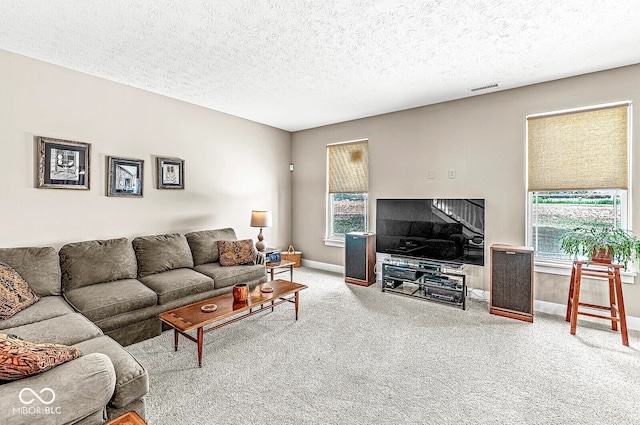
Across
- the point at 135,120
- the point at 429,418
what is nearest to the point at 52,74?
the point at 135,120

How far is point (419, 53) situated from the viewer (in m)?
2.78

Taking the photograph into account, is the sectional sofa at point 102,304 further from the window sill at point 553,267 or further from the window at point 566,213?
the window at point 566,213

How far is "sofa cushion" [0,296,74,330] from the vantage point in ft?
6.83

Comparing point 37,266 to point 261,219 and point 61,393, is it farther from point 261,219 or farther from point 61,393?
point 261,219

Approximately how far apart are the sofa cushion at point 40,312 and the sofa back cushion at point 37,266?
0.12 meters

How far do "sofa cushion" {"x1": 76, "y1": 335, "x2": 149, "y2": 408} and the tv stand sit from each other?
3.24 m

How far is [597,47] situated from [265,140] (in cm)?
443

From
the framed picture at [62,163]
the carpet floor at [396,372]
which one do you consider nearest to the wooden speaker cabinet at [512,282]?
the carpet floor at [396,372]

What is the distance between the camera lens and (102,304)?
8.20ft

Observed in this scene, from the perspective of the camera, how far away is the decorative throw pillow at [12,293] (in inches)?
84.7

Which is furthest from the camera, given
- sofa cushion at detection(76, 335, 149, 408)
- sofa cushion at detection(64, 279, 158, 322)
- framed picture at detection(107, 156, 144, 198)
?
framed picture at detection(107, 156, 144, 198)

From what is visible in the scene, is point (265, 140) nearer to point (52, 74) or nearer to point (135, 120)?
point (135, 120)

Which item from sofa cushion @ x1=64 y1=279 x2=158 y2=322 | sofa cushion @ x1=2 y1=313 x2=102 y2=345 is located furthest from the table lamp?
sofa cushion @ x1=2 y1=313 x2=102 y2=345

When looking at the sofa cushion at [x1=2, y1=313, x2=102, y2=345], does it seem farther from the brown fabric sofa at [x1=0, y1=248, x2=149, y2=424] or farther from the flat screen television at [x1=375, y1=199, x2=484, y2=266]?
the flat screen television at [x1=375, y1=199, x2=484, y2=266]
